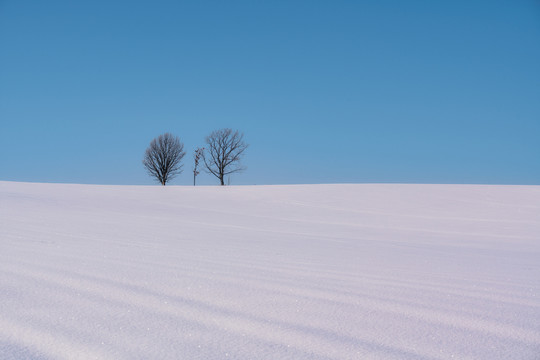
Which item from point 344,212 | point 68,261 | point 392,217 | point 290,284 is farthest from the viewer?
point 344,212

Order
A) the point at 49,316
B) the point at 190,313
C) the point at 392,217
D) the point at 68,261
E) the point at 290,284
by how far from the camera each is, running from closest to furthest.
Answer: the point at 49,316 → the point at 190,313 → the point at 290,284 → the point at 68,261 → the point at 392,217

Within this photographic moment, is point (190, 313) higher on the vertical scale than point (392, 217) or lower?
lower

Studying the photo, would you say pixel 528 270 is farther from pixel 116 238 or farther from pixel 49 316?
pixel 116 238

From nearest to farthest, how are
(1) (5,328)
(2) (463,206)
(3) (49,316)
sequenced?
(1) (5,328), (3) (49,316), (2) (463,206)

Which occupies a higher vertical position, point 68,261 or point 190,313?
point 68,261

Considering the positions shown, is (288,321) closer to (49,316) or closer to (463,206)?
(49,316)

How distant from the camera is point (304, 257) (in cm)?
317

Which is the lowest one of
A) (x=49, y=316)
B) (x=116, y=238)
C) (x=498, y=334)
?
(x=498, y=334)

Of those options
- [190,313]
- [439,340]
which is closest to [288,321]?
[190,313]

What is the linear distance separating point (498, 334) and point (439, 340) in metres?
0.26

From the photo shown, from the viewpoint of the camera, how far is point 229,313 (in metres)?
1.52

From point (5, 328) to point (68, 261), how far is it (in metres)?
1.18

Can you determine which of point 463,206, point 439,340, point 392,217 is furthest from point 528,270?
point 463,206

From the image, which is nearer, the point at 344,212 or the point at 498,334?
the point at 498,334
